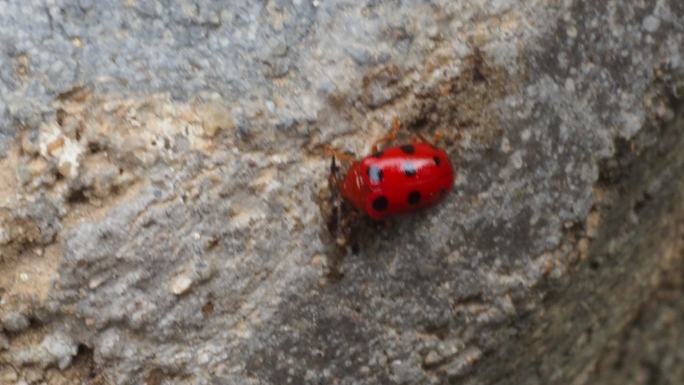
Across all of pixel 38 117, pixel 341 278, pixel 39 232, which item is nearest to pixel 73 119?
pixel 38 117

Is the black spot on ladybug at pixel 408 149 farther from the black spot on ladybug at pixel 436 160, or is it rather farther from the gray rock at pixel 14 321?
the gray rock at pixel 14 321

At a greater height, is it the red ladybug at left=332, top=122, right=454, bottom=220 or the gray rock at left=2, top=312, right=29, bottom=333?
the red ladybug at left=332, top=122, right=454, bottom=220

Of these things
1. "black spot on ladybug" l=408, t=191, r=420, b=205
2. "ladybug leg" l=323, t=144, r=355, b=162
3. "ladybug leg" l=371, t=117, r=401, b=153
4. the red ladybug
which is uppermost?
"ladybug leg" l=371, t=117, r=401, b=153

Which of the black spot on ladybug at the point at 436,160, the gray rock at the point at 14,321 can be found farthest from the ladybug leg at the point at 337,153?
the gray rock at the point at 14,321

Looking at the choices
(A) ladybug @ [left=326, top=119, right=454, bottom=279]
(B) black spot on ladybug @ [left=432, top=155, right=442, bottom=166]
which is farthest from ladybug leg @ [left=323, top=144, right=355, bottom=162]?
(B) black spot on ladybug @ [left=432, top=155, right=442, bottom=166]

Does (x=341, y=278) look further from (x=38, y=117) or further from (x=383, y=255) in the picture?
(x=38, y=117)

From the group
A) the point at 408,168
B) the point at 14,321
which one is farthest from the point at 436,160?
the point at 14,321

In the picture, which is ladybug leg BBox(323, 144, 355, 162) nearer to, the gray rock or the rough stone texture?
the rough stone texture

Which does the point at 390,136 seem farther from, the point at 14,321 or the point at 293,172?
the point at 14,321
